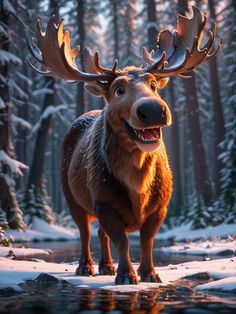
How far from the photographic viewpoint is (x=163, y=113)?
5.30m

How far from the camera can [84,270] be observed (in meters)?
6.89

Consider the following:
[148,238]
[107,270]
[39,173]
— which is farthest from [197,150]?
[148,238]

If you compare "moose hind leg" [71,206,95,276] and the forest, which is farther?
the forest

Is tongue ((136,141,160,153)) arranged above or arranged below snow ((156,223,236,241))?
below

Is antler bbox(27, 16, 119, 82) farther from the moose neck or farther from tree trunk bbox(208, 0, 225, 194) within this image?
tree trunk bbox(208, 0, 225, 194)

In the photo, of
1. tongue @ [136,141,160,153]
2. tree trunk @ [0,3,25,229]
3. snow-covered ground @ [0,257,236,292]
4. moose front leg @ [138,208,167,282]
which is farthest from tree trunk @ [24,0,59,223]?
tongue @ [136,141,160,153]

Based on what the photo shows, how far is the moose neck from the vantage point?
19.3ft

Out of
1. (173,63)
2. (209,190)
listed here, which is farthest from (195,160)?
(173,63)

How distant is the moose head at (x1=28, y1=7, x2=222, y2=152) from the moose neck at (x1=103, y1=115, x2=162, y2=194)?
0.46 ft

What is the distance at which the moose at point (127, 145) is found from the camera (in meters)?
5.61

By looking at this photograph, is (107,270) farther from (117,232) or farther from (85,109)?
(85,109)

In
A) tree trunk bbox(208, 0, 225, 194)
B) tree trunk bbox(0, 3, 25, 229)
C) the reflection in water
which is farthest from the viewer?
tree trunk bbox(208, 0, 225, 194)

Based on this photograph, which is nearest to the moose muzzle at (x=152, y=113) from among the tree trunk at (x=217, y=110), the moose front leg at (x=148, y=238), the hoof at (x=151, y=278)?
the moose front leg at (x=148, y=238)

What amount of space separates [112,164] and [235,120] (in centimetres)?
1234
